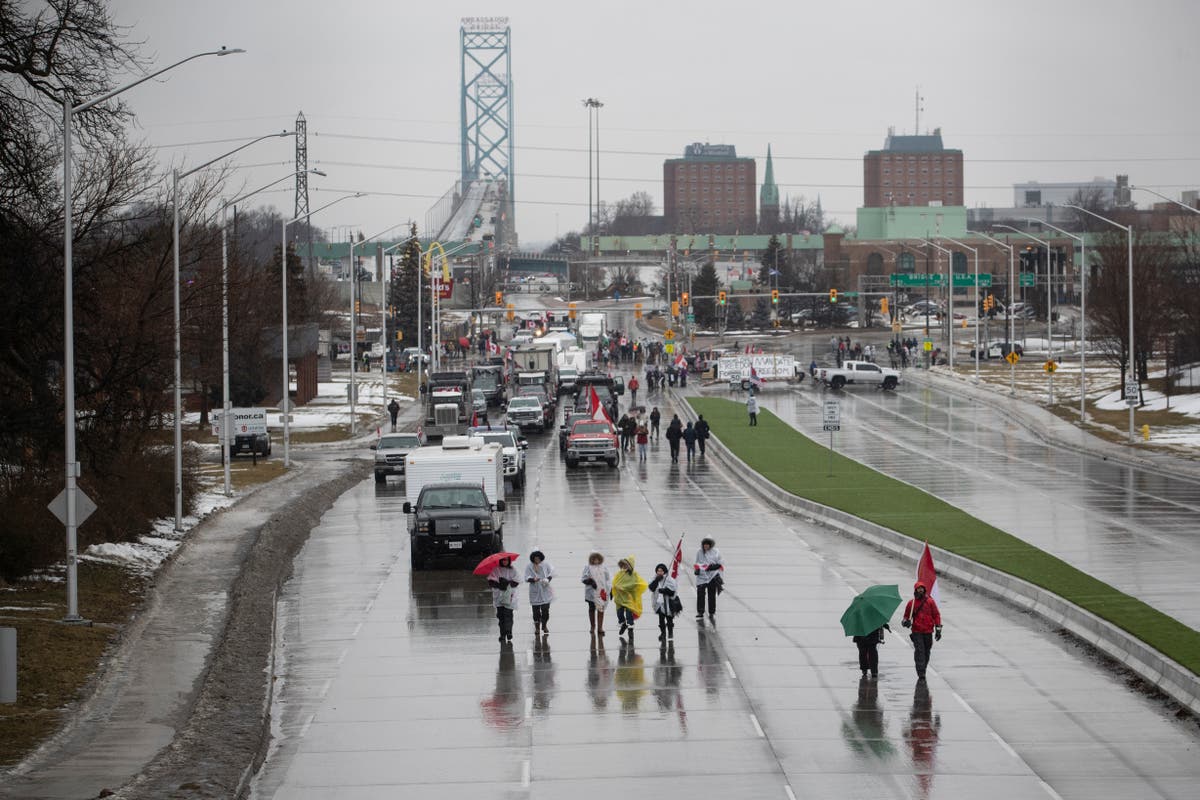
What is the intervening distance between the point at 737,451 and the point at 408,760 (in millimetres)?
39643

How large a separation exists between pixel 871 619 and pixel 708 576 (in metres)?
4.98

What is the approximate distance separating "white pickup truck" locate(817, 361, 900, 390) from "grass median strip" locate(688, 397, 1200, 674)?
19.6 m

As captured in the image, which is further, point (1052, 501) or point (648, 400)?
point (648, 400)

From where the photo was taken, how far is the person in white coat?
23266 mm

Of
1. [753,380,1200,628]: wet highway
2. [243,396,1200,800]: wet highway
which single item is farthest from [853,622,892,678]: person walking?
[753,380,1200,628]: wet highway

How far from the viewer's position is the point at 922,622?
20.2m

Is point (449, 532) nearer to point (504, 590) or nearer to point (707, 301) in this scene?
point (504, 590)

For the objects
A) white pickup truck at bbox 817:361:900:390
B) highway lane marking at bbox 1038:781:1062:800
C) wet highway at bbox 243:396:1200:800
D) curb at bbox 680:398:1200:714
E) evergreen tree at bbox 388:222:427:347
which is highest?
evergreen tree at bbox 388:222:427:347

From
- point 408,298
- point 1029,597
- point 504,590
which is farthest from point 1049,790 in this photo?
point 408,298

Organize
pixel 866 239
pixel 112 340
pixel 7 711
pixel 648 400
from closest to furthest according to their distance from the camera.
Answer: pixel 7 711 → pixel 112 340 → pixel 648 400 → pixel 866 239

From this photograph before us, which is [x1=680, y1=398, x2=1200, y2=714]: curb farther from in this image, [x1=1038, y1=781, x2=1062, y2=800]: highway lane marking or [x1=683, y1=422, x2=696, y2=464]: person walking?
[x1=683, y1=422, x2=696, y2=464]: person walking

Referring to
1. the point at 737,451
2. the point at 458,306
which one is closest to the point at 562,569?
the point at 737,451

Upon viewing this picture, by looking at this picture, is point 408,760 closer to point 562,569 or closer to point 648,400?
point 562,569

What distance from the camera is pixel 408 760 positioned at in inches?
664
